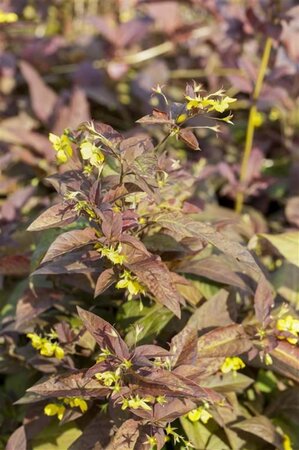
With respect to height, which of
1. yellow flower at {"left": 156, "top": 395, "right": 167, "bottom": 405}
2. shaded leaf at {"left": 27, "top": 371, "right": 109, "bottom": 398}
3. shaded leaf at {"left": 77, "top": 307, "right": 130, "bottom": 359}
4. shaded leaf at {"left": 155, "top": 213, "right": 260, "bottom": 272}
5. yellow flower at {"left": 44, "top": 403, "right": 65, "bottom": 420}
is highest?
shaded leaf at {"left": 155, "top": 213, "right": 260, "bottom": 272}

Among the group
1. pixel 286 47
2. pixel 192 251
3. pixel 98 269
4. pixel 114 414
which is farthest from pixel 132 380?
pixel 286 47

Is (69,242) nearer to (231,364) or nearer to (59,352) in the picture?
(59,352)

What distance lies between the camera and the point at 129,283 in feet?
4.46

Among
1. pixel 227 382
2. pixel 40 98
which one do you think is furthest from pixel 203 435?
pixel 40 98

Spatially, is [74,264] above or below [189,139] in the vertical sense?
below

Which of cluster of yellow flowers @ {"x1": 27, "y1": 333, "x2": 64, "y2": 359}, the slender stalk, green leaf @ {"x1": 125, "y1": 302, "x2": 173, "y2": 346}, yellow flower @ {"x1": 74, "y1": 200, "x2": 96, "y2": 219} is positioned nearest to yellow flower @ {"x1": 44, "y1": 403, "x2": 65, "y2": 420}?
cluster of yellow flowers @ {"x1": 27, "y1": 333, "x2": 64, "y2": 359}

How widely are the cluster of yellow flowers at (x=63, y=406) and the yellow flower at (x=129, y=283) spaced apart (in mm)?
259

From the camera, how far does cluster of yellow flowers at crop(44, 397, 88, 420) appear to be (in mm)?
1438

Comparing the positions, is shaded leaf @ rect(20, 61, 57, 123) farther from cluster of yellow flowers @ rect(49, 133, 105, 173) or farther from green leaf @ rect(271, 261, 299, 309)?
cluster of yellow flowers @ rect(49, 133, 105, 173)

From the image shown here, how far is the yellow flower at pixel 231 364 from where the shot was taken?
4.92ft

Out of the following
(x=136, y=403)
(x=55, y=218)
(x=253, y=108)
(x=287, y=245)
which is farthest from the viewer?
(x=253, y=108)

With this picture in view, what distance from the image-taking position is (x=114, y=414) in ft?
4.58

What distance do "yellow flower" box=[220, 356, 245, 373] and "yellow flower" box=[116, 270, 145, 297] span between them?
279mm

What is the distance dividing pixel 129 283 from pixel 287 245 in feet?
2.12
